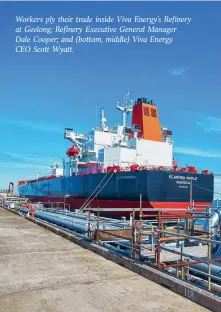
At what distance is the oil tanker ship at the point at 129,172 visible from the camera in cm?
2188

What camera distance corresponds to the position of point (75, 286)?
514 cm

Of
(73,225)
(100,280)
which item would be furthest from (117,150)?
(100,280)

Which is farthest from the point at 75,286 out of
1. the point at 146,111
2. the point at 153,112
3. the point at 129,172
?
the point at 153,112

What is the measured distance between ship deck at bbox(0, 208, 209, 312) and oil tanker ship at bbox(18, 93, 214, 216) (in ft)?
31.1

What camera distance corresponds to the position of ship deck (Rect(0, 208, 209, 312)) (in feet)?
14.0

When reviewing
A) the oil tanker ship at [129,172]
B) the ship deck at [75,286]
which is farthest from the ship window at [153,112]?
the ship deck at [75,286]

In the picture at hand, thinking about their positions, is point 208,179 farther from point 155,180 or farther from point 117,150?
point 117,150

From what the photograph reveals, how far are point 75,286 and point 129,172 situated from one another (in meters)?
17.3

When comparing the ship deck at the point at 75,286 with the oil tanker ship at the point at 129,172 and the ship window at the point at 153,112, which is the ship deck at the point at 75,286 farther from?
the ship window at the point at 153,112

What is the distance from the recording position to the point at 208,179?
23.8 metres

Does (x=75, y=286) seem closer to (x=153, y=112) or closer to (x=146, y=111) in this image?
(x=146, y=111)

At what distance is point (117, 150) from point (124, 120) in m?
7.74

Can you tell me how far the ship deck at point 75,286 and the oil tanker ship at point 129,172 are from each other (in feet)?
31.1

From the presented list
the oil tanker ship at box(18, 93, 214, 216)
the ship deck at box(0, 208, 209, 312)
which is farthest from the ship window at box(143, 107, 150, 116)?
the ship deck at box(0, 208, 209, 312)
